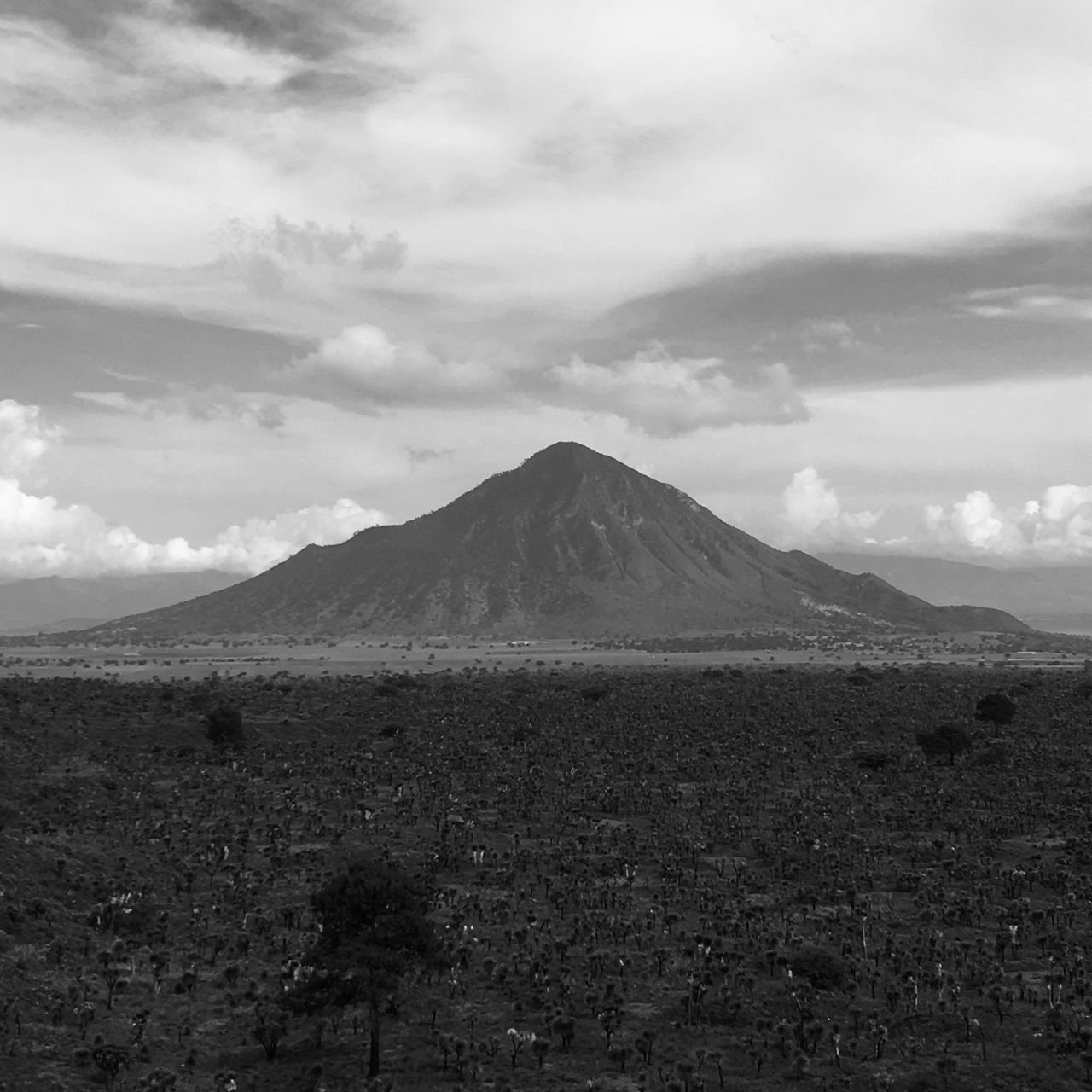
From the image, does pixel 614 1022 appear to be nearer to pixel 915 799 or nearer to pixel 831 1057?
pixel 831 1057

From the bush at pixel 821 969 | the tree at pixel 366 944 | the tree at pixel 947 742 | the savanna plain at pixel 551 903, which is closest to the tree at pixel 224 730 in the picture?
the savanna plain at pixel 551 903

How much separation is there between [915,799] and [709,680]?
67.7 metres

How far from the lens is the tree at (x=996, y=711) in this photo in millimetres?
85438

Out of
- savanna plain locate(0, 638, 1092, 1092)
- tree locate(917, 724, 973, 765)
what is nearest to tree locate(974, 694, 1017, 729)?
savanna plain locate(0, 638, 1092, 1092)

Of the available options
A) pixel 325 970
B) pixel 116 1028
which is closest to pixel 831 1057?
pixel 325 970

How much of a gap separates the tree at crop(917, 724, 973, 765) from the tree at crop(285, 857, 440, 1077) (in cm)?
5018

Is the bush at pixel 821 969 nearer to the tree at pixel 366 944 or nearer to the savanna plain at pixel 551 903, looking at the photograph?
the savanna plain at pixel 551 903

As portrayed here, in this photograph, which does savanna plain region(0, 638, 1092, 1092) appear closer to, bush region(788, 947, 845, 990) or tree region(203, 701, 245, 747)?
bush region(788, 947, 845, 990)

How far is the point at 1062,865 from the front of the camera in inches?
1811

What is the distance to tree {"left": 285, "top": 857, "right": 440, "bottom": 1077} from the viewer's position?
27.7 meters

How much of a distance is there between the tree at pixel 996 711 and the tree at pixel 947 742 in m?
16.2

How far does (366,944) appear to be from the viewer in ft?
94.1

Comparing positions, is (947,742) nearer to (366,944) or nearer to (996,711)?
(996,711)

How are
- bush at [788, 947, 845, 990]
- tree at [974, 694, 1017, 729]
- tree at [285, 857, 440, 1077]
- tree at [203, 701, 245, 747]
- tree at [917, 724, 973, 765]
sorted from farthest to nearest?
1. tree at [974, 694, 1017, 729]
2. tree at [203, 701, 245, 747]
3. tree at [917, 724, 973, 765]
4. bush at [788, 947, 845, 990]
5. tree at [285, 857, 440, 1077]
